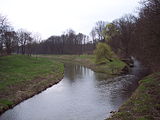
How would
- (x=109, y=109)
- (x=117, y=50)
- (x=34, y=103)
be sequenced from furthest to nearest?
(x=117, y=50)
(x=34, y=103)
(x=109, y=109)

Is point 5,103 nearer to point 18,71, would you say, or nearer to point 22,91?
point 22,91

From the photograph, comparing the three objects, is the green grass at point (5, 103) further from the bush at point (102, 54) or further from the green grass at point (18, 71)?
the bush at point (102, 54)

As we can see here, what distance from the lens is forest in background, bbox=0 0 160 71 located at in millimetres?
20312

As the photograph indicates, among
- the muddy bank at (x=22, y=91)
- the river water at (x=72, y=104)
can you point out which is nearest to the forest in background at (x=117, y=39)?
the river water at (x=72, y=104)

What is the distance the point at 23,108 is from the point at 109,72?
25060 millimetres

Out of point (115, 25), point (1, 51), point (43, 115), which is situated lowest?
point (43, 115)

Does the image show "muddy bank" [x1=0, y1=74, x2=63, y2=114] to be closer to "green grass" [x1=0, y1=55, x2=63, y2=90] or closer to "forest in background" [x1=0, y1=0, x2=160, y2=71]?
"green grass" [x1=0, y1=55, x2=63, y2=90]

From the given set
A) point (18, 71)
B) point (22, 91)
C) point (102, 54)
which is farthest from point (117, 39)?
point (22, 91)

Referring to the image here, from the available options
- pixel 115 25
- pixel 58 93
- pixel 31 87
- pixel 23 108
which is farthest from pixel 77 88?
pixel 115 25

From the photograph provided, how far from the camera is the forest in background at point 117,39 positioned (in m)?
20.3

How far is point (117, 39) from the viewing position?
64812mm

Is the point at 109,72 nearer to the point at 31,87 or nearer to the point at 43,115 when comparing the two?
the point at 31,87

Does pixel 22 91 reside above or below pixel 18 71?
below

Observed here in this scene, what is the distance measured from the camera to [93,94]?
23141mm
